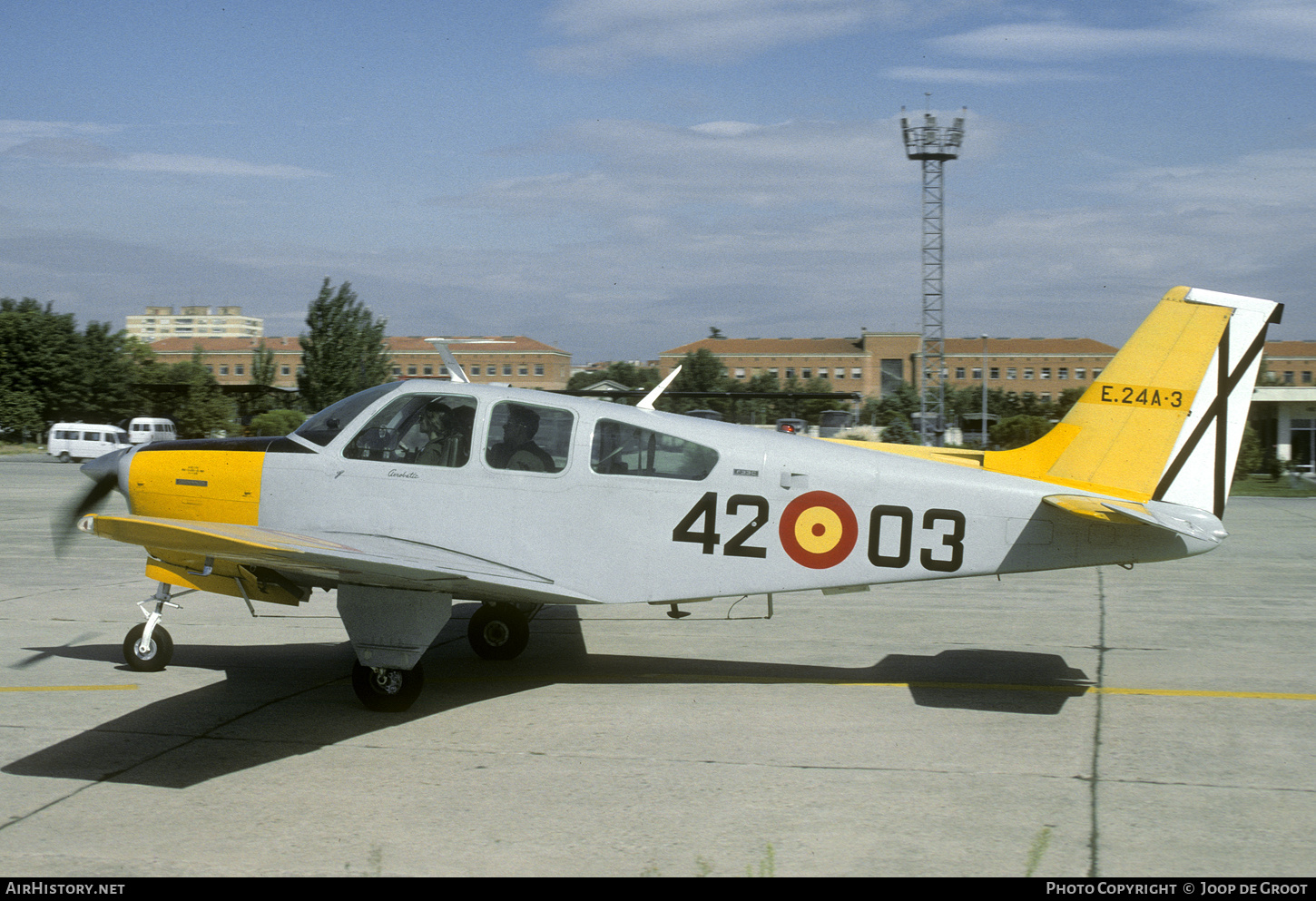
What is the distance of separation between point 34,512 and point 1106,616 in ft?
66.6

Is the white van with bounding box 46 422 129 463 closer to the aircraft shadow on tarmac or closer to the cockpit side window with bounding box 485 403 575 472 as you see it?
the aircraft shadow on tarmac

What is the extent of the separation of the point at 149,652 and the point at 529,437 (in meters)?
3.39

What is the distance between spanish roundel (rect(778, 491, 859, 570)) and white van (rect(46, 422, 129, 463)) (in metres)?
44.8

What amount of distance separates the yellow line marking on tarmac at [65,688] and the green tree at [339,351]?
4343cm

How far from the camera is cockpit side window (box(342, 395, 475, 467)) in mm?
6844

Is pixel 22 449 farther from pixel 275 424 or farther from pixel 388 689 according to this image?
pixel 388 689

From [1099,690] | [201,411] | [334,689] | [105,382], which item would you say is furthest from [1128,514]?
[105,382]

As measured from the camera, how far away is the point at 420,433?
22.6 ft

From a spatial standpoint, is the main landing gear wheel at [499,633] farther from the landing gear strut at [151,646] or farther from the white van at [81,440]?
the white van at [81,440]

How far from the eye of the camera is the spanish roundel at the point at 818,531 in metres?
6.81

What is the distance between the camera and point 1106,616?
34.2 feet

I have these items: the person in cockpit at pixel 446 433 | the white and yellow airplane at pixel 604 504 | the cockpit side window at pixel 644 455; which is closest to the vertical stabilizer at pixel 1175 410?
the white and yellow airplane at pixel 604 504

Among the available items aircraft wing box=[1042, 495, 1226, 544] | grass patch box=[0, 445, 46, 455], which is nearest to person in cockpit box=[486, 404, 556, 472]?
aircraft wing box=[1042, 495, 1226, 544]

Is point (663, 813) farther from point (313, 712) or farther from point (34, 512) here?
point (34, 512)
